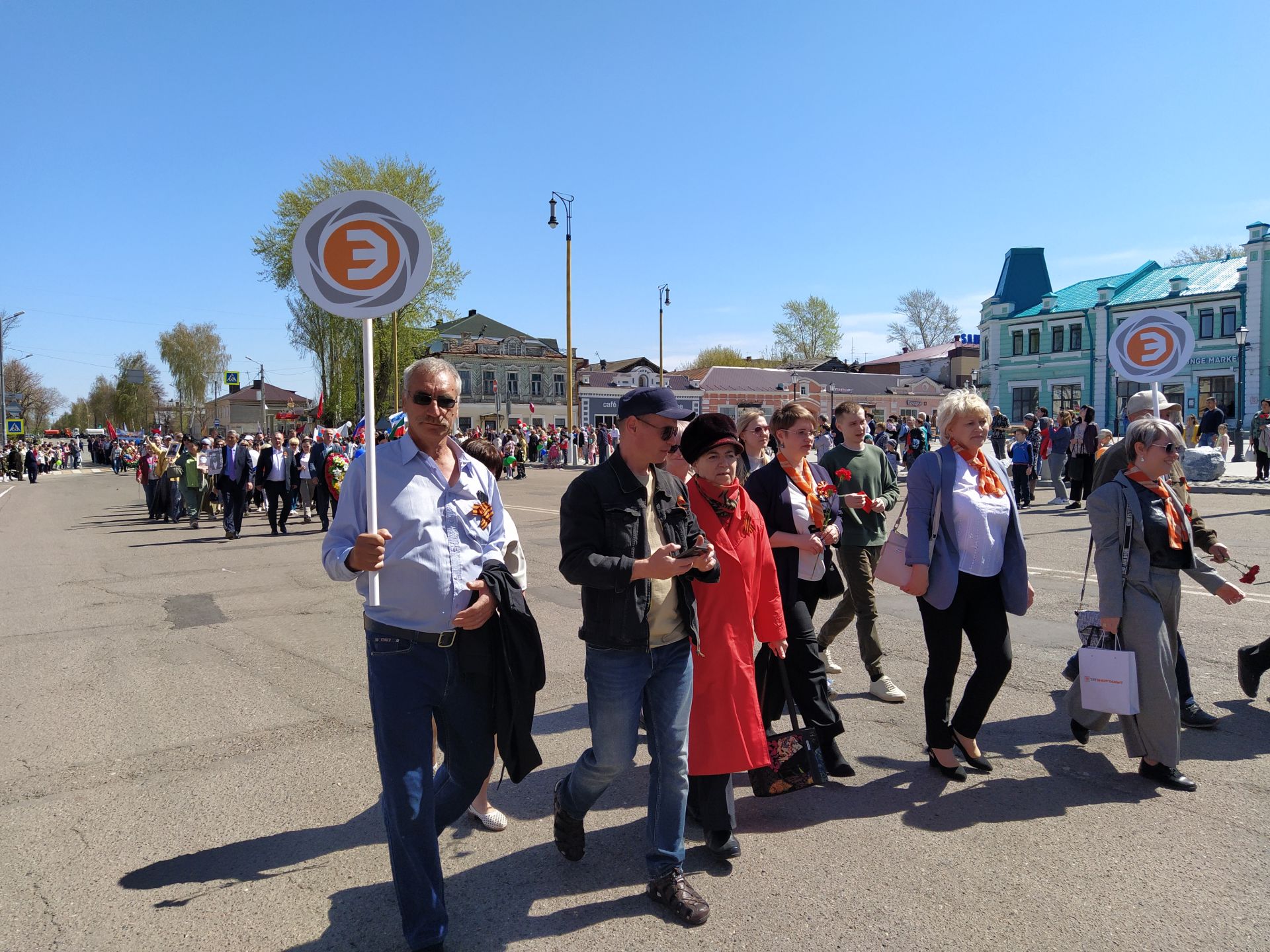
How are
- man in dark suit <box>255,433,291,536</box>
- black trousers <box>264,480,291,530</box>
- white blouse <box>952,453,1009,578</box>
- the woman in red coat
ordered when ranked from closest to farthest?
1. the woman in red coat
2. white blouse <box>952,453,1009,578</box>
3. man in dark suit <box>255,433,291,536</box>
4. black trousers <box>264,480,291,530</box>

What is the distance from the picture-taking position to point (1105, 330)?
5509 cm

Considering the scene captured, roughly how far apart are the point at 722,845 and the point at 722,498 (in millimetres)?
1400

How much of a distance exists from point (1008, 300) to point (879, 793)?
65.7 meters

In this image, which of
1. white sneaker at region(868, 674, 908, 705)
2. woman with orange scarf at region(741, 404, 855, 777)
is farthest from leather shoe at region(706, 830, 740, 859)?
white sneaker at region(868, 674, 908, 705)

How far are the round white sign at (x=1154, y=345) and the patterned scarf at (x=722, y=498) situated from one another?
4.55 m

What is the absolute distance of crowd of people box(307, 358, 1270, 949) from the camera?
2.90 meters

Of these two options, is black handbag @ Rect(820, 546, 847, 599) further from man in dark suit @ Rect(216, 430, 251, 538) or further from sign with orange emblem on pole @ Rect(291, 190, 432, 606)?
man in dark suit @ Rect(216, 430, 251, 538)

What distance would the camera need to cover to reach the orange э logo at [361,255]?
3.58 metres

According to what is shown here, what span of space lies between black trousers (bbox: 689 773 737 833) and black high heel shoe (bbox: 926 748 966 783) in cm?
141

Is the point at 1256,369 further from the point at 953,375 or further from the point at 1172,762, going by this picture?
the point at 1172,762

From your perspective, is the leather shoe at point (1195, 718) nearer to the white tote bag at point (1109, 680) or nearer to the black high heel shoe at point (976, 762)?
the white tote bag at point (1109, 680)

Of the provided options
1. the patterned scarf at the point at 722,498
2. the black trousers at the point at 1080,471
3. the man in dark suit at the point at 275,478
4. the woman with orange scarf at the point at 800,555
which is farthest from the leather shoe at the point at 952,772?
the man in dark suit at the point at 275,478

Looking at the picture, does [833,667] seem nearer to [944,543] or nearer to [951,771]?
[951,771]

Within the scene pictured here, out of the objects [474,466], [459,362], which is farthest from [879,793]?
[459,362]
